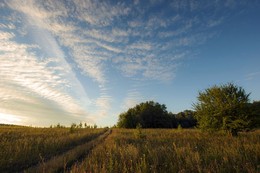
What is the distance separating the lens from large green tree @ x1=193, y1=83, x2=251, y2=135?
15977mm

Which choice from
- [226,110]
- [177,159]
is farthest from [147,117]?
[177,159]

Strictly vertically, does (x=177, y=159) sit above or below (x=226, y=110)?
below

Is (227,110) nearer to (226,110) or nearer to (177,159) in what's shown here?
(226,110)

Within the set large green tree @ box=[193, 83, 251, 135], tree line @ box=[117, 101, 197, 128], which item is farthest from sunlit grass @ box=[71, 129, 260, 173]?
tree line @ box=[117, 101, 197, 128]

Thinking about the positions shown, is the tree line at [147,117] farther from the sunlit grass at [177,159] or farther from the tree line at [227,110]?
the sunlit grass at [177,159]

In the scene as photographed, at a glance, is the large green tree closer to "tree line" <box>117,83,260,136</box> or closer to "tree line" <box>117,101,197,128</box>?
"tree line" <box>117,83,260,136</box>

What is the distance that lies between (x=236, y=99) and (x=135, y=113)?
62613 millimetres

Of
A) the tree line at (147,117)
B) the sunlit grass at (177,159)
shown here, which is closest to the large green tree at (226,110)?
the sunlit grass at (177,159)

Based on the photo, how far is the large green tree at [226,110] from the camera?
15977 millimetres

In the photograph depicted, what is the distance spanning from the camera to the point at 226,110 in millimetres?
16531

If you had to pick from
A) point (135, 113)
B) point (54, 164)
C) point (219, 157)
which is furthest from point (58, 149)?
point (135, 113)

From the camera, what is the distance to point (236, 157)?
22.9 feet

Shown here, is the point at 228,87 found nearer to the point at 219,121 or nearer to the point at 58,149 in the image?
the point at 219,121

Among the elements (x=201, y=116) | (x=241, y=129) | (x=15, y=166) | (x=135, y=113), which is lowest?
(x=15, y=166)
